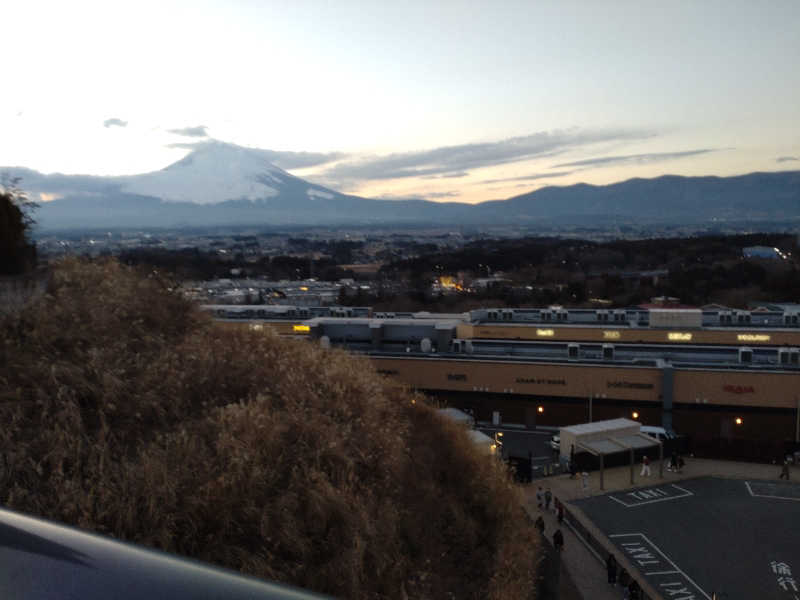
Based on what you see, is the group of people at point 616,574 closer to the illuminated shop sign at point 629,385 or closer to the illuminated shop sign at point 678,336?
the illuminated shop sign at point 629,385

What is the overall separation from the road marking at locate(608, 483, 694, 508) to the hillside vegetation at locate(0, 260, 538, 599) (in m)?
4.40

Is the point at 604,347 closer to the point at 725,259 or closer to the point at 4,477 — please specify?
the point at 4,477

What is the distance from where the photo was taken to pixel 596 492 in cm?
1020

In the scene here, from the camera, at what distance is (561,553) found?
787 cm

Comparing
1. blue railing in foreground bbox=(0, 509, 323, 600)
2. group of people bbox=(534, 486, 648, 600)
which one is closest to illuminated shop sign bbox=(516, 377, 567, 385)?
group of people bbox=(534, 486, 648, 600)

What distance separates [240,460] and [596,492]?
7731 mm

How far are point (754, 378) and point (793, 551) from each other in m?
6.32

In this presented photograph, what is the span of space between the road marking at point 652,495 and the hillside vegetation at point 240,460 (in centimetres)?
440

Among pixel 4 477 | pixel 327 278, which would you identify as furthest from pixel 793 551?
pixel 327 278

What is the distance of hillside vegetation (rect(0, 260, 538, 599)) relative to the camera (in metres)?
3.85

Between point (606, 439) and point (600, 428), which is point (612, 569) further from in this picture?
point (600, 428)

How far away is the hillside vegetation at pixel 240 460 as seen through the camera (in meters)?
3.85

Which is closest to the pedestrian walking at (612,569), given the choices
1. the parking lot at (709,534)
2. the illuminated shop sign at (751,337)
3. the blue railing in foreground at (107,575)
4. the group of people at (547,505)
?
the parking lot at (709,534)

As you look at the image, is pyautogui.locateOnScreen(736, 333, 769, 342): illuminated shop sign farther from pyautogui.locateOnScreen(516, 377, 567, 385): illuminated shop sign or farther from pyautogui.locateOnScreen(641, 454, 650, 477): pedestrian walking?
pyautogui.locateOnScreen(641, 454, 650, 477): pedestrian walking
